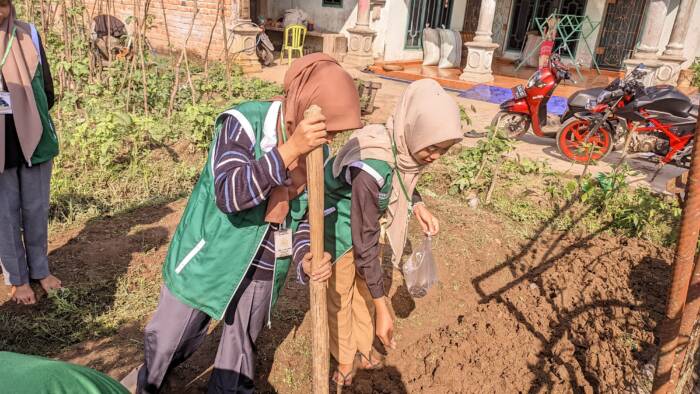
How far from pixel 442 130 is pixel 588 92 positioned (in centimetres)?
506

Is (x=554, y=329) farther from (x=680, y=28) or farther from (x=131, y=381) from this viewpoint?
(x=680, y=28)

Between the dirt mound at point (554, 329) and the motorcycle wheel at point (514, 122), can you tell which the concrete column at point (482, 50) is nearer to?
the motorcycle wheel at point (514, 122)

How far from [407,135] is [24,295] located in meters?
2.36

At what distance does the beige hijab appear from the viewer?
1965 mm

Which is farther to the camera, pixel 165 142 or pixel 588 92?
pixel 588 92

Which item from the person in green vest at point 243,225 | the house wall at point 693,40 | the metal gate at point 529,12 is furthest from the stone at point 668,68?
the person in green vest at point 243,225

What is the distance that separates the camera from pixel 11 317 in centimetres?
281

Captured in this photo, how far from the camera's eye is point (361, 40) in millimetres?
11094

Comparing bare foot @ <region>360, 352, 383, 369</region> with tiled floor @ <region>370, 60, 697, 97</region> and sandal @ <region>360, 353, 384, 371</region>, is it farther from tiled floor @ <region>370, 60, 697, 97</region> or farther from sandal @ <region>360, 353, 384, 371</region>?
tiled floor @ <region>370, 60, 697, 97</region>

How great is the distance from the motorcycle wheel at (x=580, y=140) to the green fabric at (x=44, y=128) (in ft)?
17.6

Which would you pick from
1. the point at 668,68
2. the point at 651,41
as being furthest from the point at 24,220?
the point at 668,68

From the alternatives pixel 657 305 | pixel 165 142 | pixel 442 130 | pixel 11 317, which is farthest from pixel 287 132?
pixel 165 142

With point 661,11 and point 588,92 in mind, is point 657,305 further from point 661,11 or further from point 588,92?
point 661,11

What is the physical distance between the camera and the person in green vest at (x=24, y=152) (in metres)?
2.51
